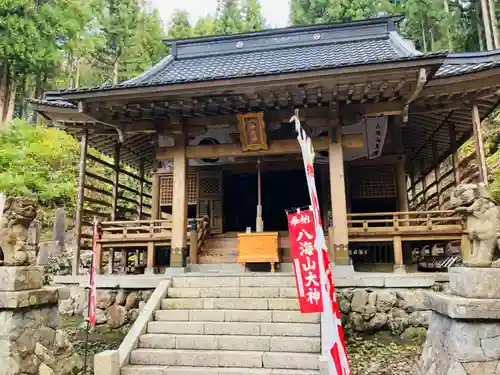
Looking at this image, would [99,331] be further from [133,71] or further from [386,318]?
[133,71]

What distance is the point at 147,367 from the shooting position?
17.1ft

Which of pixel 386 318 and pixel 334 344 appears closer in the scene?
pixel 334 344

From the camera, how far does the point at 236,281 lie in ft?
22.9

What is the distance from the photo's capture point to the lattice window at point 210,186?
40.6 ft

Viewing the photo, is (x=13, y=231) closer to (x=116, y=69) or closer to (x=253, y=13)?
(x=116, y=69)

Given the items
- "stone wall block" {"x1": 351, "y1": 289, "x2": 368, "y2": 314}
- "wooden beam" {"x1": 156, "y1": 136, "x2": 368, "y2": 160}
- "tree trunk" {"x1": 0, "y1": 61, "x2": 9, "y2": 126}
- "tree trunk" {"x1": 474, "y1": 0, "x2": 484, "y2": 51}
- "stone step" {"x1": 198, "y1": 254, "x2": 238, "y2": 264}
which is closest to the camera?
"stone wall block" {"x1": 351, "y1": 289, "x2": 368, "y2": 314}

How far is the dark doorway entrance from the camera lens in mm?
13789

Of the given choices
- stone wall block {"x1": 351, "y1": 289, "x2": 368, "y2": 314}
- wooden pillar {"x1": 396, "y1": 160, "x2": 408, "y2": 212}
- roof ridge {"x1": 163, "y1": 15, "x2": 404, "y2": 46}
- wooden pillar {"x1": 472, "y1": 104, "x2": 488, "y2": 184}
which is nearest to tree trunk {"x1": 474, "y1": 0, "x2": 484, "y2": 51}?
roof ridge {"x1": 163, "y1": 15, "x2": 404, "y2": 46}

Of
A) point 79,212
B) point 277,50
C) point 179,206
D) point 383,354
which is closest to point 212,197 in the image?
point 179,206

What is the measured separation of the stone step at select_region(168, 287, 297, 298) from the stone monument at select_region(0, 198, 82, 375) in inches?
92.5

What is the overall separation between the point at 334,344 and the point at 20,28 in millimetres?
22662

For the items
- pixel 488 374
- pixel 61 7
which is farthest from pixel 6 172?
pixel 488 374

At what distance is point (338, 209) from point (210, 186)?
5486 mm

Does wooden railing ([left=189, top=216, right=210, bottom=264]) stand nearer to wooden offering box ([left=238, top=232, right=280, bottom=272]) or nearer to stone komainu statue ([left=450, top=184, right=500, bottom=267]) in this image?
wooden offering box ([left=238, top=232, right=280, bottom=272])
